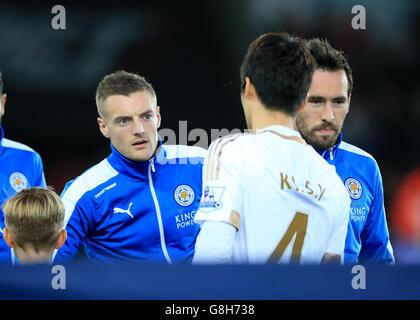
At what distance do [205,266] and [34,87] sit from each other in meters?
3.94

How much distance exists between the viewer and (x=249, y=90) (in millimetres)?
1689

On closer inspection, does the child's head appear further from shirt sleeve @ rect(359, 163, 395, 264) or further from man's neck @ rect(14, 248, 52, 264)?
shirt sleeve @ rect(359, 163, 395, 264)

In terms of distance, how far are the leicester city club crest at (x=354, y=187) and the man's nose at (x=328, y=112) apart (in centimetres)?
28

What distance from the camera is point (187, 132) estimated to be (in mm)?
4359

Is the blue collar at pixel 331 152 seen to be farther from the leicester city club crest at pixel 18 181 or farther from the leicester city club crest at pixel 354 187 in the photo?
the leicester city club crest at pixel 18 181

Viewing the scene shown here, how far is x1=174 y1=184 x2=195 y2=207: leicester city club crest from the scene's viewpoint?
2568 mm

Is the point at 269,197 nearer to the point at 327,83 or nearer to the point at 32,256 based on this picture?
the point at 32,256

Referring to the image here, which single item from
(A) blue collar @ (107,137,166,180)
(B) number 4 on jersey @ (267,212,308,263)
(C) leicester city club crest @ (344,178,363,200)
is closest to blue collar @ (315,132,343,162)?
(C) leicester city club crest @ (344,178,363,200)

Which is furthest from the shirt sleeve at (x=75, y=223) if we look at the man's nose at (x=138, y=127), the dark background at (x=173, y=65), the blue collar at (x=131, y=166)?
the dark background at (x=173, y=65)

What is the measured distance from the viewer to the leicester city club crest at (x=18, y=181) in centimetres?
293

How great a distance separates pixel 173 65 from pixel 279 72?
130 inches

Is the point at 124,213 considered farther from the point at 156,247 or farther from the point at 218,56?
the point at 218,56

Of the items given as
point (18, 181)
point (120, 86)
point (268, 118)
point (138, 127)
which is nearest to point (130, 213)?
point (138, 127)

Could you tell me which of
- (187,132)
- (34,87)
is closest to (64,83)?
(34,87)
